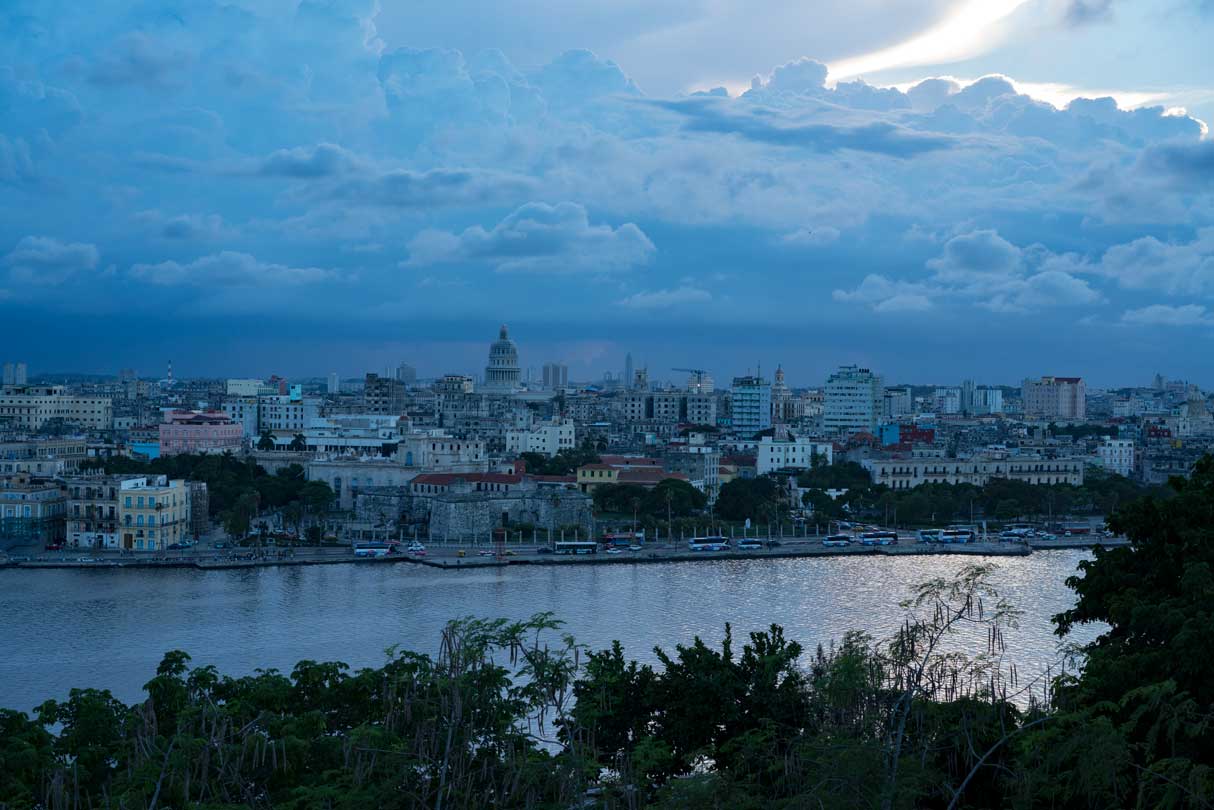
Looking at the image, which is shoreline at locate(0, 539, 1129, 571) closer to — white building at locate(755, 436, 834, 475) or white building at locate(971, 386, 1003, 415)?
white building at locate(755, 436, 834, 475)

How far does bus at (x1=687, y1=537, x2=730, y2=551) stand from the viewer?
1875cm

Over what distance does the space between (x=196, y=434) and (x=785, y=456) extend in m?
12.5

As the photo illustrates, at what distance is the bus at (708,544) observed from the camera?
18.8 m

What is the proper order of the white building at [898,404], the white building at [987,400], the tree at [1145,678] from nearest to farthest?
the tree at [1145,678]
the white building at [898,404]
the white building at [987,400]

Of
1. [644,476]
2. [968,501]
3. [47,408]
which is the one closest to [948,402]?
[47,408]

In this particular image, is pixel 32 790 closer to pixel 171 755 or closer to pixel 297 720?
pixel 171 755

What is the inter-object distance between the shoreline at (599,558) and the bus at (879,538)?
24 centimetres

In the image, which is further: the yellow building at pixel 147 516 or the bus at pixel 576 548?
the bus at pixel 576 548

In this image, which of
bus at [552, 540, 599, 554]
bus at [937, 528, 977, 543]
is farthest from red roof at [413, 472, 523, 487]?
bus at [937, 528, 977, 543]

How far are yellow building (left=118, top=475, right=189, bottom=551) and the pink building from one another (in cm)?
960

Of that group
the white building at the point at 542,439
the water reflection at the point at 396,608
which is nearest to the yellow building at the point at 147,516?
the water reflection at the point at 396,608

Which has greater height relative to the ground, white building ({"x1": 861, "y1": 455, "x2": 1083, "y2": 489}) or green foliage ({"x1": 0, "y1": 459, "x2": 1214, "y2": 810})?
white building ({"x1": 861, "y1": 455, "x2": 1083, "y2": 489})

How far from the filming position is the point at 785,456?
2784 centimetres

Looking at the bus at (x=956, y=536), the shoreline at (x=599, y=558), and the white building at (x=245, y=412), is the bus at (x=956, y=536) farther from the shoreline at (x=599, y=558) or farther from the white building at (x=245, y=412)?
the white building at (x=245, y=412)
